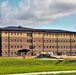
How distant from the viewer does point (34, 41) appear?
76.8 m

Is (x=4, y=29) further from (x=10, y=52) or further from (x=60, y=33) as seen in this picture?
(x=60, y=33)

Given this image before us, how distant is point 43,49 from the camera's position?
77750 millimetres

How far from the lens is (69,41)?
8250cm

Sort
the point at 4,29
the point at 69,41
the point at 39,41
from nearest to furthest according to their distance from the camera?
1. the point at 4,29
2. the point at 39,41
3. the point at 69,41

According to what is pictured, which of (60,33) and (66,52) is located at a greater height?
(60,33)

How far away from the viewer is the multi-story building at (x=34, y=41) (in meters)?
73.1

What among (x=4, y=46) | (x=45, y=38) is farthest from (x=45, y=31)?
(x=4, y=46)

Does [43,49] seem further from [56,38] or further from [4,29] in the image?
[4,29]

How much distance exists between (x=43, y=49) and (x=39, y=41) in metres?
2.79

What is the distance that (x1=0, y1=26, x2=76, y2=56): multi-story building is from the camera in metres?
73.1

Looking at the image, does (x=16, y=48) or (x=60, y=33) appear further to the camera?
(x=60, y=33)

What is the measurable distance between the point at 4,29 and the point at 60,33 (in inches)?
735

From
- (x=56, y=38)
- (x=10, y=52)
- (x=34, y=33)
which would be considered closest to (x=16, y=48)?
(x=10, y=52)

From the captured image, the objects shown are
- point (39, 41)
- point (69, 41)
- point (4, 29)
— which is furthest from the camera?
point (69, 41)
